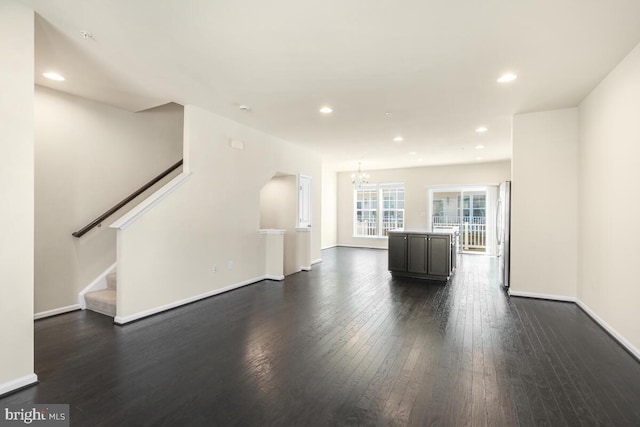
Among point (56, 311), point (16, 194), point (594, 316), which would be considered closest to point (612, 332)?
point (594, 316)

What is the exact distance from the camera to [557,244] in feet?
14.7

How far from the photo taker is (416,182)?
399 inches

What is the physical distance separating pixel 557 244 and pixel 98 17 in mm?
5946

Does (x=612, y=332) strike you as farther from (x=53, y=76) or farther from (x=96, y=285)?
(x=53, y=76)

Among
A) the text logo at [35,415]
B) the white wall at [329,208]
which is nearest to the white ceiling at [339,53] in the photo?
the text logo at [35,415]

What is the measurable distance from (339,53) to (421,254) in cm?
426

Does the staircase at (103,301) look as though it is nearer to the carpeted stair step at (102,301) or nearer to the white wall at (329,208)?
the carpeted stair step at (102,301)

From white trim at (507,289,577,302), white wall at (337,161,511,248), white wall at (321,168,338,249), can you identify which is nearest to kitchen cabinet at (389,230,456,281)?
white trim at (507,289,577,302)

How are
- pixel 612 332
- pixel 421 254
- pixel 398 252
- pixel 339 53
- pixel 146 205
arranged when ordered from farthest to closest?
pixel 398 252 < pixel 421 254 < pixel 146 205 < pixel 612 332 < pixel 339 53

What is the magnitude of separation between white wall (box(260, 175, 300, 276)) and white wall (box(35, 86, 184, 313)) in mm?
2631

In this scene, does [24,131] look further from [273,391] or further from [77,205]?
A: [273,391]

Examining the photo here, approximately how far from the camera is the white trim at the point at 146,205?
3.55 m

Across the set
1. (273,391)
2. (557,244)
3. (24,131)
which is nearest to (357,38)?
(24,131)

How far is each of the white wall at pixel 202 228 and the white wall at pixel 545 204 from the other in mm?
4249
